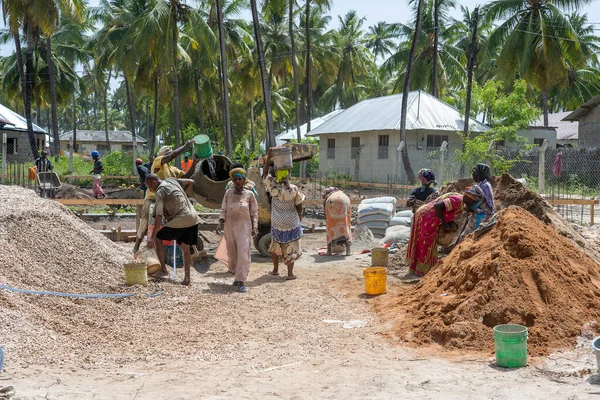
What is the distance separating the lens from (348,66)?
43594 mm

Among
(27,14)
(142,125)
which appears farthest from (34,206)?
(142,125)

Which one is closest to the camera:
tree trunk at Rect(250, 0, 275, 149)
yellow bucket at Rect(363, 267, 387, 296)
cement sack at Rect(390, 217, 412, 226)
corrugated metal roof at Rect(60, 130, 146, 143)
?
yellow bucket at Rect(363, 267, 387, 296)

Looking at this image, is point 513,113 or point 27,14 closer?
point 27,14

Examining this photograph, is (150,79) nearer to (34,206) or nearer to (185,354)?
(34,206)

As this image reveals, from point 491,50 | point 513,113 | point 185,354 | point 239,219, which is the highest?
point 491,50

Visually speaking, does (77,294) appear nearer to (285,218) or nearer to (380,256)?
(285,218)

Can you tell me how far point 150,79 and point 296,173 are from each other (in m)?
8.67

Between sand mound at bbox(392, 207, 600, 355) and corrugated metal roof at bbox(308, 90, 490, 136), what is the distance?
2048cm

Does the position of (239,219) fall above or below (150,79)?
below

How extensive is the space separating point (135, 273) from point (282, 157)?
2.64 meters

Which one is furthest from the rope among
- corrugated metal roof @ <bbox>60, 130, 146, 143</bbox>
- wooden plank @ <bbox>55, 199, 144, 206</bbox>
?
corrugated metal roof @ <bbox>60, 130, 146, 143</bbox>

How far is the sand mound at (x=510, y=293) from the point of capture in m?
5.76

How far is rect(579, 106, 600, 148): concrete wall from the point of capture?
2820 centimetres

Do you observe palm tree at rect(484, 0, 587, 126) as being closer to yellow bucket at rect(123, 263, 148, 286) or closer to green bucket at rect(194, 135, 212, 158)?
green bucket at rect(194, 135, 212, 158)
